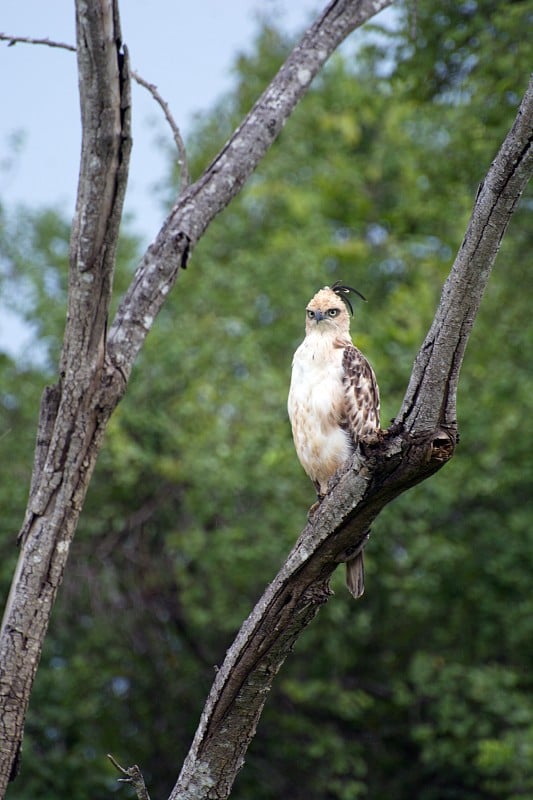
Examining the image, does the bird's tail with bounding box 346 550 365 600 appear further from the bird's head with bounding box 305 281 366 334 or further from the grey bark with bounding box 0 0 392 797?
the grey bark with bounding box 0 0 392 797

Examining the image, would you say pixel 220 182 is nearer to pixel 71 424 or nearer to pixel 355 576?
pixel 71 424

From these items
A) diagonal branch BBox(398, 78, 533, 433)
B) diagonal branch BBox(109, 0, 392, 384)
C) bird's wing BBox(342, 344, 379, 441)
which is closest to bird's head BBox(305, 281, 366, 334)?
bird's wing BBox(342, 344, 379, 441)

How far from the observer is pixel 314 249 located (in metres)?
13.3

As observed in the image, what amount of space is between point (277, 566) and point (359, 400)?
5483mm

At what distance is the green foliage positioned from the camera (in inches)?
405

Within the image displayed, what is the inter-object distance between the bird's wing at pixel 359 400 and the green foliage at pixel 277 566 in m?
4.20

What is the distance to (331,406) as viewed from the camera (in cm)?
499

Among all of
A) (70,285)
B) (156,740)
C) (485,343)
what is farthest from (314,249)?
(70,285)

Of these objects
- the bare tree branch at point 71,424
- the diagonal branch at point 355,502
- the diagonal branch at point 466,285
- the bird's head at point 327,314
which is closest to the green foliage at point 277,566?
the bird's head at point 327,314

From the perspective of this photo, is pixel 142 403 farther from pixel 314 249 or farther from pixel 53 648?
pixel 314 249

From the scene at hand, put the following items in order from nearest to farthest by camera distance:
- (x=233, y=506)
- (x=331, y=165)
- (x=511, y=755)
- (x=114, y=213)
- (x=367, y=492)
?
1. (x=367, y=492)
2. (x=114, y=213)
3. (x=511, y=755)
4. (x=233, y=506)
5. (x=331, y=165)

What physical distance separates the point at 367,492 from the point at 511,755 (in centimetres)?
643

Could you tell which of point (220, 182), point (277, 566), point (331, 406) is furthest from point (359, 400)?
point (277, 566)

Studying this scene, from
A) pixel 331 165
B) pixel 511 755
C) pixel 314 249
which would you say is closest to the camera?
pixel 511 755
